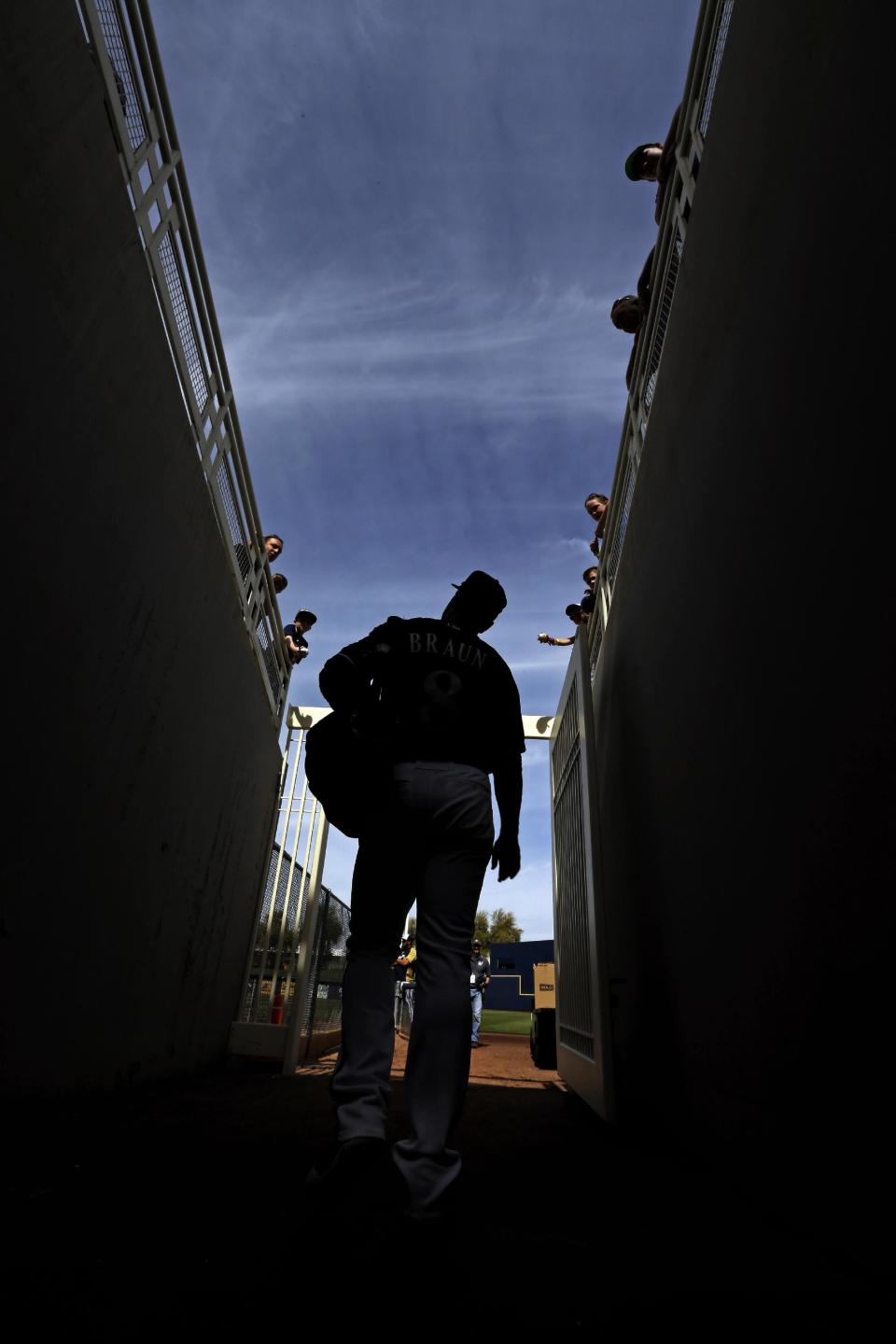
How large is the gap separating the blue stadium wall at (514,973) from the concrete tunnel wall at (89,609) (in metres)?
18.6

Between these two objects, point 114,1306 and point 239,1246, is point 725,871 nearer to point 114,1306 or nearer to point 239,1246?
point 239,1246

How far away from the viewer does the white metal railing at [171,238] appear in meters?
2.38

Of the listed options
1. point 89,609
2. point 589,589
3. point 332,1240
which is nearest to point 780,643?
point 332,1240

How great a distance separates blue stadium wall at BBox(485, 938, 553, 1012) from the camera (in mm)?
20375

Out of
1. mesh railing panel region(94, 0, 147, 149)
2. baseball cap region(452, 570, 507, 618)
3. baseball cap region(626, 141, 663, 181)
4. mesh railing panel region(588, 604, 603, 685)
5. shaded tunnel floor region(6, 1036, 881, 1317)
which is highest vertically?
baseball cap region(626, 141, 663, 181)

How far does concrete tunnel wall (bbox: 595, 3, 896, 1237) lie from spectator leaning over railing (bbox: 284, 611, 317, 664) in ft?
14.1

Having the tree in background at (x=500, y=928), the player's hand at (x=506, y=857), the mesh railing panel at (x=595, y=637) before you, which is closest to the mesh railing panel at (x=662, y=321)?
the mesh railing panel at (x=595, y=637)

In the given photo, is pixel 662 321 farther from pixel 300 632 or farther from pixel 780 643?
A: pixel 300 632

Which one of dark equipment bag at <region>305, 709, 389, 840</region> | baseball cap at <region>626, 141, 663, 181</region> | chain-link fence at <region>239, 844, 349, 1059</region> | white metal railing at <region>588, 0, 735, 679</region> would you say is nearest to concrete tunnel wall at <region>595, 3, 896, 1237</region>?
white metal railing at <region>588, 0, 735, 679</region>

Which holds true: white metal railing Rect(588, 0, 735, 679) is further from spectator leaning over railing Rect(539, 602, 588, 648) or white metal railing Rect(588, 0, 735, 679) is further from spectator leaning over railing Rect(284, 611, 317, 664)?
spectator leaning over railing Rect(284, 611, 317, 664)

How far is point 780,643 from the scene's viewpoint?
1414mm

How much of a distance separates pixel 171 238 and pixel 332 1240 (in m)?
3.57

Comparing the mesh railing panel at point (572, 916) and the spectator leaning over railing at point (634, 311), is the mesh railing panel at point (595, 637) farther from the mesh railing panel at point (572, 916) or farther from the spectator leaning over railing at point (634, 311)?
the spectator leaning over railing at point (634, 311)

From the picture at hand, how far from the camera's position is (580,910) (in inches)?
134
